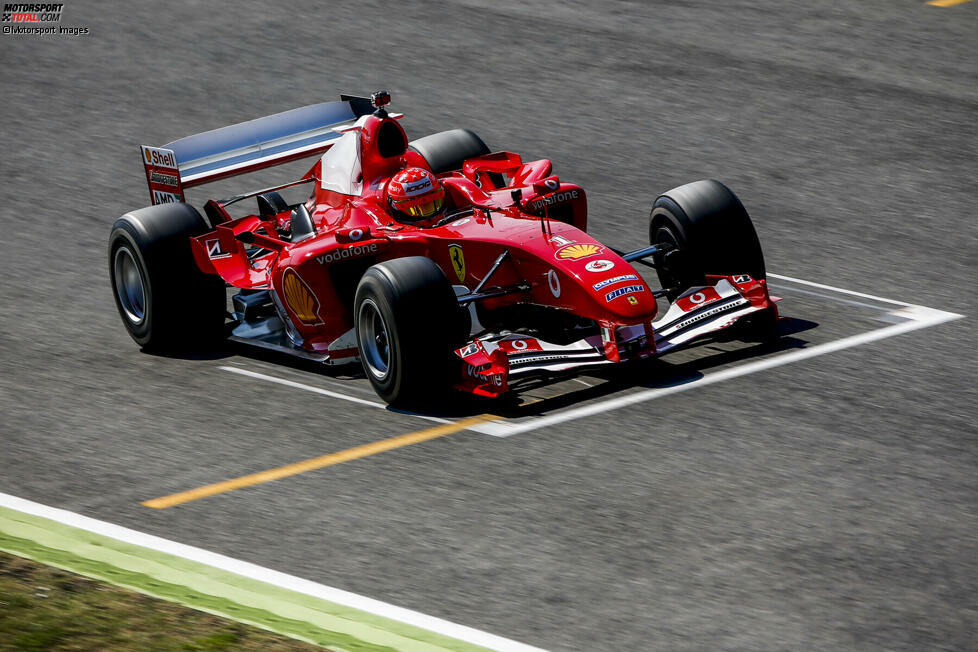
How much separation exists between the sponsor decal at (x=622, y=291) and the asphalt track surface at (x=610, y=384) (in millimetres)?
668

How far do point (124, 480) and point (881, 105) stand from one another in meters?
11.5

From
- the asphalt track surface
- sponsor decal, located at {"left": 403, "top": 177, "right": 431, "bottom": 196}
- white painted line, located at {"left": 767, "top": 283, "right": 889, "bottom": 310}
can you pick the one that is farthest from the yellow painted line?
white painted line, located at {"left": 767, "top": 283, "right": 889, "bottom": 310}

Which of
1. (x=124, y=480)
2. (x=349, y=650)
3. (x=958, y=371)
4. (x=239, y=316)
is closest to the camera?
(x=349, y=650)

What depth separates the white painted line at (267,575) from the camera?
6387 millimetres

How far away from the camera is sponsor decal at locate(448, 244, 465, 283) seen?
10.1m

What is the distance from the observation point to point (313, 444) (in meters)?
8.94

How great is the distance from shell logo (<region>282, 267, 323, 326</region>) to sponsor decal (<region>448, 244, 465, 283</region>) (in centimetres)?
104

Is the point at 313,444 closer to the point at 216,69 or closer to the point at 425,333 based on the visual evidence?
the point at 425,333

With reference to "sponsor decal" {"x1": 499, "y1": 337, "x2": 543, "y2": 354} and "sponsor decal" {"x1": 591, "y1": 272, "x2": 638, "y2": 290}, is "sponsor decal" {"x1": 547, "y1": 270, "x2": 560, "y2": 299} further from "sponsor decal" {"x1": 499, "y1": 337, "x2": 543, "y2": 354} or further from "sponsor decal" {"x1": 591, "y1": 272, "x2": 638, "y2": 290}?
"sponsor decal" {"x1": 499, "y1": 337, "x2": 543, "y2": 354}

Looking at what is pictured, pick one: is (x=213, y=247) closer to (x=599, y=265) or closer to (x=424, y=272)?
(x=424, y=272)

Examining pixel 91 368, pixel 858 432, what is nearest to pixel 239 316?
pixel 91 368

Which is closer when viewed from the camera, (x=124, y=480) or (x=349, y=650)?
(x=349, y=650)

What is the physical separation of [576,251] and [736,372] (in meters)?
1.37

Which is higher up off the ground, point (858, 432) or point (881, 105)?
point (881, 105)
